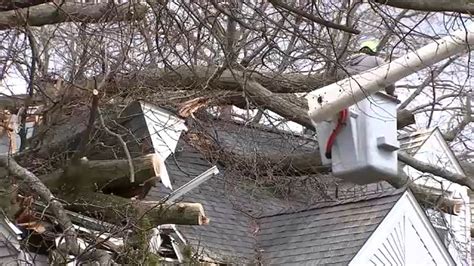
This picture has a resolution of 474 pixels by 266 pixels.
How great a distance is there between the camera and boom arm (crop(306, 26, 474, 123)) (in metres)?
4.82

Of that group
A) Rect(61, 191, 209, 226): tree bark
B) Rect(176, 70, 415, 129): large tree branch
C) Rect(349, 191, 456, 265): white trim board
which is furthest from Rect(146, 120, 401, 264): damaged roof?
Rect(61, 191, 209, 226): tree bark

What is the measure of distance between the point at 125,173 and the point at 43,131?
1.14 m

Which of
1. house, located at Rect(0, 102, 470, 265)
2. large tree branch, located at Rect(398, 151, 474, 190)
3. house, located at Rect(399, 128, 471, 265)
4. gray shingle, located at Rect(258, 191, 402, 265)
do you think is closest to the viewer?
large tree branch, located at Rect(398, 151, 474, 190)

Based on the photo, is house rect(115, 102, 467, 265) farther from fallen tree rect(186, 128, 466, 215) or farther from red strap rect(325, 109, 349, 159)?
red strap rect(325, 109, 349, 159)

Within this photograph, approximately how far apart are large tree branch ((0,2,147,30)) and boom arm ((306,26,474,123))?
2.88 m

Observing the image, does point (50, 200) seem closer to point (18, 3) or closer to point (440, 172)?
point (18, 3)

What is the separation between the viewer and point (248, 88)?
10.5 metres

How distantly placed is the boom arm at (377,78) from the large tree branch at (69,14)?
9.46ft

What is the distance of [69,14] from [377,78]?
3365 millimetres

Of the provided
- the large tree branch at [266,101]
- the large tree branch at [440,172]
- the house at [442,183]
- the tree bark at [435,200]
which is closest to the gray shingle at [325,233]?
the large tree branch at [440,172]

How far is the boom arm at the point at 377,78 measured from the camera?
190 inches

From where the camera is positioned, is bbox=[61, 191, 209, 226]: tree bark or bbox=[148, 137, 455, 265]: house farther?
bbox=[148, 137, 455, 265]: house

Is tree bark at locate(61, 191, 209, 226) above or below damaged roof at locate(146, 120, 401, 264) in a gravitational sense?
below

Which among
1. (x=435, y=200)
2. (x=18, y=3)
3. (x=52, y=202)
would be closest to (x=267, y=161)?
(x=435, y=200)
